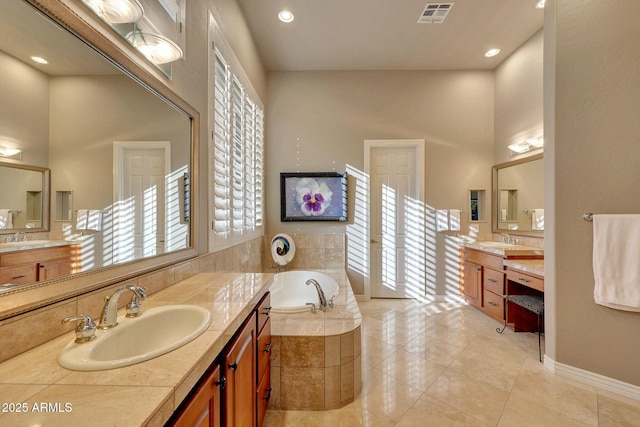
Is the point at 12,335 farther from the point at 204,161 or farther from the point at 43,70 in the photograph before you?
the point at 204,161

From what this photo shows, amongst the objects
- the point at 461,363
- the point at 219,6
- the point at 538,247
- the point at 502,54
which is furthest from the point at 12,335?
the point at 502,54

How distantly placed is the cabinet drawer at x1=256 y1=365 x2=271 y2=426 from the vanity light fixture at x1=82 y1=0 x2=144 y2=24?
183 centimetres

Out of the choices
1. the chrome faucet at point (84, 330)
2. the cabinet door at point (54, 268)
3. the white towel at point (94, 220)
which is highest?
the white towel at point (94, 220)

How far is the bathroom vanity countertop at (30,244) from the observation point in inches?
27.9

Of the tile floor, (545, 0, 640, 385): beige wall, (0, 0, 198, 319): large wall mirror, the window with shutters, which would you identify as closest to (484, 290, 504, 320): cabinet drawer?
the tile floor

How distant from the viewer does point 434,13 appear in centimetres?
261

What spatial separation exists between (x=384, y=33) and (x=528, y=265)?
2.93m

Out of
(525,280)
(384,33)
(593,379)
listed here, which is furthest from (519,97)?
(593,379)

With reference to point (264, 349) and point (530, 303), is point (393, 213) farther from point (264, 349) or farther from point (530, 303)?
point (264, 349)

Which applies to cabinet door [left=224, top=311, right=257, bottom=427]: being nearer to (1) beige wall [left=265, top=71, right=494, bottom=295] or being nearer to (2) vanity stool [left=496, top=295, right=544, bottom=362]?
(2) vanity stool [left=496, top=295, right=544, bottom=362]

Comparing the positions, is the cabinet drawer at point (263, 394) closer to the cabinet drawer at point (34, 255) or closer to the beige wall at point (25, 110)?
the cabinet drawer at point (34, 255)

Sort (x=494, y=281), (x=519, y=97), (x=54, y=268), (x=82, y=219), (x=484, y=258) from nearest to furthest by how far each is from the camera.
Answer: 1. (x=54, y=268)
2. (x=82, y=219)
3. (x=494, y=281)
4. (x=484, y=258)
5. (x=519, y=97)

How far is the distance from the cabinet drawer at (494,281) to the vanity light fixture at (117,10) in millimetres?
3555

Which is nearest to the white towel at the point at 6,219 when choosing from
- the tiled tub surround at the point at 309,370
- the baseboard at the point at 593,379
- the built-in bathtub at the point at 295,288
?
the tiled tub surround at the point at 309,370
